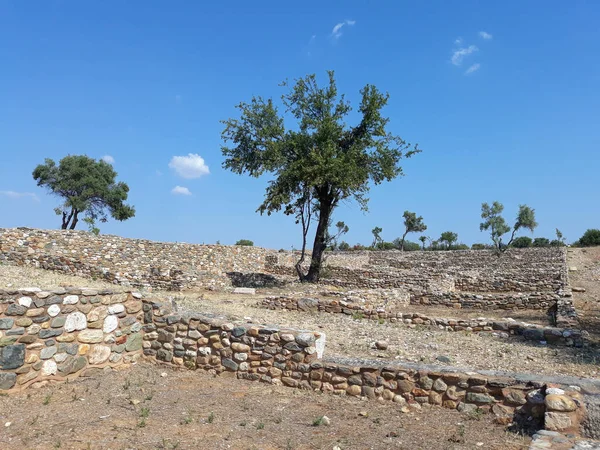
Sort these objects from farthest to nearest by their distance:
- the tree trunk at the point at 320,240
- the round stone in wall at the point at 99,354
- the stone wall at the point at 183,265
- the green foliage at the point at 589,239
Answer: the green foliage at the point at 589,239 < the tree trunk at the point at 320,240 < the stone wall at the point at 183,265 < the round stone in wall at the point at 99,354

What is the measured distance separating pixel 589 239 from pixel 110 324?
200 ft

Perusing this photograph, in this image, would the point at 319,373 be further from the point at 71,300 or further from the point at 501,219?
the point at 501,219

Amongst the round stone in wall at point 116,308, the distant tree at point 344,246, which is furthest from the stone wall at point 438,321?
the distant tree at point 344,246

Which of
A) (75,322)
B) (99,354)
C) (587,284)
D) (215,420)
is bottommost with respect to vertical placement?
(215,420)

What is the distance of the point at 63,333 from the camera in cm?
665

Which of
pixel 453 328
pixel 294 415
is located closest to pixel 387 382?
pixel 294 415

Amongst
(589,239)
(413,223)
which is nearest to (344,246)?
(413,223)

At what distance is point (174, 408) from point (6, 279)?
10135 mm

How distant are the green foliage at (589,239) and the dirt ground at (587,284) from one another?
12356mm

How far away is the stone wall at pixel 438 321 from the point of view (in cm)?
1047

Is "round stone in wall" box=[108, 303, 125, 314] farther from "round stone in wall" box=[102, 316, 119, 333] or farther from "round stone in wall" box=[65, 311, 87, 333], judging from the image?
"round stone in wall" box=[65, 311, 87, 333]

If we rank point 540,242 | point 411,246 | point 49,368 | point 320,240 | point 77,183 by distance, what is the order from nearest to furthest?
1. point 49,368
2. point 320,240
3. point 77,183
4. point 540,242
5. point 411,246

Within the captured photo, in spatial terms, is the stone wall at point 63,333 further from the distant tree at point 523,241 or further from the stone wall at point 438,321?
the distant tree at point 523,241

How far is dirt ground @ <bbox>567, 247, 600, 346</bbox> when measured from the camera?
13.6 meters
